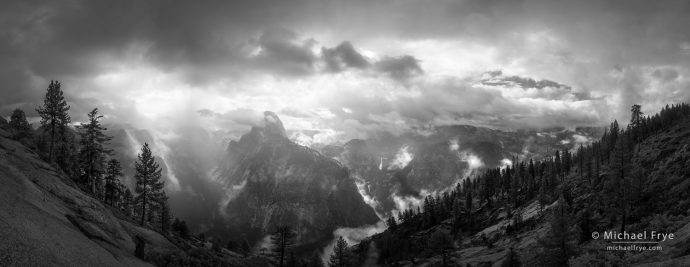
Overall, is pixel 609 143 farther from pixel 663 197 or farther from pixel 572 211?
pixel 663 197

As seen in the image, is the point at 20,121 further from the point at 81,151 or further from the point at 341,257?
the point at 341,257

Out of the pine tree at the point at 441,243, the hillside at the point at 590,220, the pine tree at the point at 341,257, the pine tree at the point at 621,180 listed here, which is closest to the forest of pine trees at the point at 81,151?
the pine tree at the point at 341,257

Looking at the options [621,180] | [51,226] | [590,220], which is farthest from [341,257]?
[51,226]

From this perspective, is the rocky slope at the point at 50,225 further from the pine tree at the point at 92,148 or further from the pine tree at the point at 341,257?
the pine tree at the point at 341,257

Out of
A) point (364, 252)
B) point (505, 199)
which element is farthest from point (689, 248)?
point (364, 252)

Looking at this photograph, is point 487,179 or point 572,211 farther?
point 487,179

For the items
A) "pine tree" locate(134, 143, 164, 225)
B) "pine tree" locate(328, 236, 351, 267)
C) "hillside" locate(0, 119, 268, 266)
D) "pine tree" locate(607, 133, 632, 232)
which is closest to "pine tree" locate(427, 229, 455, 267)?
"pine tree" locate(328, 236, 351, 267)

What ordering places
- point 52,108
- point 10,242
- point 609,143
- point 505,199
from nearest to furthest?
point 10,242
point 52,108
point 609,143
point 505,199
